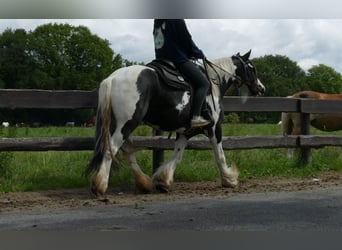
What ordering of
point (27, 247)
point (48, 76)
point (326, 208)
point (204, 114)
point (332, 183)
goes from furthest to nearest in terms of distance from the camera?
point (48, 76) → point (332, 183) → point (204, 114) → point (326, 208) → point (27, 247)

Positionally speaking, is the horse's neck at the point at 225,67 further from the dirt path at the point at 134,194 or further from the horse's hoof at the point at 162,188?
the horse's hoof at the point at 162,188

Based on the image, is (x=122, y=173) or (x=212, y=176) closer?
(x=122, y=173)

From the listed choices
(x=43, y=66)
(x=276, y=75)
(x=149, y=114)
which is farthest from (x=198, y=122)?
(x=276, y=75)

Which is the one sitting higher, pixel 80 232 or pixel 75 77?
pixel 75 77

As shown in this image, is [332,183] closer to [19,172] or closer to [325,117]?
[19,172]

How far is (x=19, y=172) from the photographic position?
24.0 feet

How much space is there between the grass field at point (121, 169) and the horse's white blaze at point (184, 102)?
1.18m

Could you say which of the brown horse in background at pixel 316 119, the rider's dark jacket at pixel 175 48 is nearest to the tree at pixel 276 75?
the brown horse in background at pixel 316 119

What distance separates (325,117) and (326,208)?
307 inches

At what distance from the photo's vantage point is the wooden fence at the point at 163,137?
6703 mm

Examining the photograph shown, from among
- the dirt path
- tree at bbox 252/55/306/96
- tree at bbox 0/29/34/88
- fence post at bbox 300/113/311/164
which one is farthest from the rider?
tree at bbox 252/55/306/96

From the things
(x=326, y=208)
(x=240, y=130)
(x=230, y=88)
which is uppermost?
(x=230, y=88)

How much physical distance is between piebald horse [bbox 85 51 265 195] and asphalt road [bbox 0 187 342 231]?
2.79ft

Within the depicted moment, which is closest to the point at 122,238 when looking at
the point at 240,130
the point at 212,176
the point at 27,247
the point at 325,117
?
the point at 27,247
